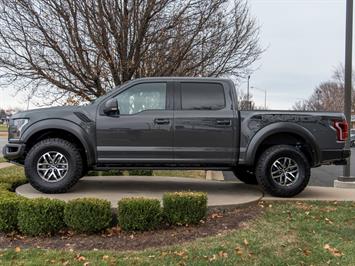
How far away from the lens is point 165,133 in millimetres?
7664

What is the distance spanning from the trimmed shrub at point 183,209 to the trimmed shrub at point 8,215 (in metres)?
1.86

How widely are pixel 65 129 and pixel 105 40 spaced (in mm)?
4850

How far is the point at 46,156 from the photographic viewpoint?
7.68 metres

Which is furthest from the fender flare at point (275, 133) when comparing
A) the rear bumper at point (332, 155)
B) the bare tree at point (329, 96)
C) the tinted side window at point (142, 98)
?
the bare tree at point (329, 96)

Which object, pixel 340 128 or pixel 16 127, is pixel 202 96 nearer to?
pixel 340 128

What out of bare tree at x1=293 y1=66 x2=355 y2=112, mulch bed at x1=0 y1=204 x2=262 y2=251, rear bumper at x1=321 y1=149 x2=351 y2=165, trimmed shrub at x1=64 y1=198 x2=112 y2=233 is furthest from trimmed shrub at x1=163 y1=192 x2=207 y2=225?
bare tree at x1=293 y1=66 x2=355 y2=112

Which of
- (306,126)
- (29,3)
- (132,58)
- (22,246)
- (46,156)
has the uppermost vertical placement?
(29,3)

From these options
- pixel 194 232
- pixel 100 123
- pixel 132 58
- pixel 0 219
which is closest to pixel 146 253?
pixel 194 232

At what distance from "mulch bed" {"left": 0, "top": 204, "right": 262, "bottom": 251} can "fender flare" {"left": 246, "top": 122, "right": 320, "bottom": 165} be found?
1383mm

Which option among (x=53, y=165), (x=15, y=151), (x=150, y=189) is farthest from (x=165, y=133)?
(x=15, y=151)

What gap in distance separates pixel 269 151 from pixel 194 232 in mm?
2288

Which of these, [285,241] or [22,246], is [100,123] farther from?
[285,241]

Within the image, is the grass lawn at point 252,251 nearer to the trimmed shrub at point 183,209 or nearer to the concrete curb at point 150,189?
the trimmed shrub at point 183,209

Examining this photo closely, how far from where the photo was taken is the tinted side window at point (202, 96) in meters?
7.86
